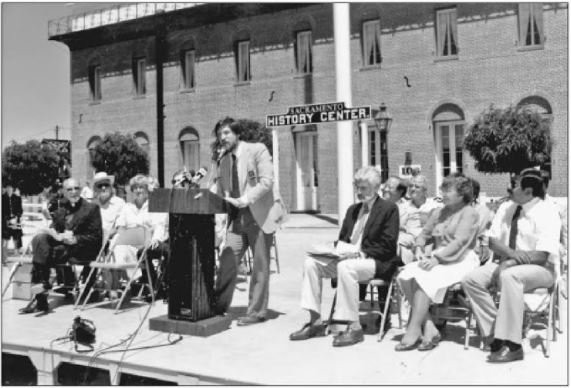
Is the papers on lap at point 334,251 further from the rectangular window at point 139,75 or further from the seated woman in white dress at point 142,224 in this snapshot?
the rectangular window at point 139,75

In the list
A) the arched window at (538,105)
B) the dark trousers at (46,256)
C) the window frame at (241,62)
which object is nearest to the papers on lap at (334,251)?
the dark trousers at (46,256)

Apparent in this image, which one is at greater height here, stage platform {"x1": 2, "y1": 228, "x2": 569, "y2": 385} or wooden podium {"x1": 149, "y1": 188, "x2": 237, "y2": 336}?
wooden podium {"x1": 149, "y1": 188, "x2": 237, "y2": 336}

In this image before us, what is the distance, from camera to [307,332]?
5.98 meters

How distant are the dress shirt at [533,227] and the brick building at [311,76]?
13.0 m

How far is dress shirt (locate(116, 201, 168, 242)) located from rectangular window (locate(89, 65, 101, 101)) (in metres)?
25.8

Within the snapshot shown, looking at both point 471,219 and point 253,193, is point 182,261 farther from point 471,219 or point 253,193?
point 471,219

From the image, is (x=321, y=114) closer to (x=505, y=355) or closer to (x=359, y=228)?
(x=359, y=228)

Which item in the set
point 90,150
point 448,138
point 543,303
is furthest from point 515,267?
point 90,150

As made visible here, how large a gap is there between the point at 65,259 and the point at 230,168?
8.16ft

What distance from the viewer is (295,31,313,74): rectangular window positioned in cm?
2634

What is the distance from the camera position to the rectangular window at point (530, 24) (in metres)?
21.4

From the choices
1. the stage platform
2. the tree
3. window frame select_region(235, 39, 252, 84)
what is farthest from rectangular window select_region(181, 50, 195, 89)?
the stage platform

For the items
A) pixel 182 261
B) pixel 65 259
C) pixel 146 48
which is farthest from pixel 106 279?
pixel 146 48

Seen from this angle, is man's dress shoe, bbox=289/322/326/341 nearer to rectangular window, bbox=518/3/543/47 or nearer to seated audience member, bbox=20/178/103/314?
seated audience member, bbox=20/178/103/314
